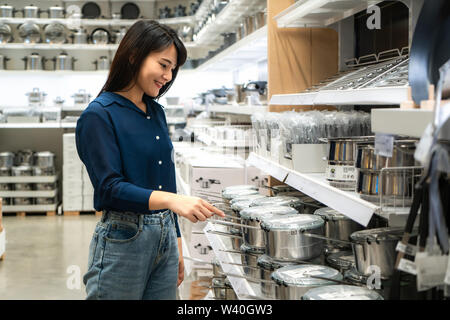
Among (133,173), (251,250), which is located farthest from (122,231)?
(251,250)

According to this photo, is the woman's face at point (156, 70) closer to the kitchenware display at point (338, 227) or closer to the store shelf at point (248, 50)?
the kitchenware display at point (338, 227)

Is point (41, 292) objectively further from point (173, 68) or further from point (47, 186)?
point (47, 186)

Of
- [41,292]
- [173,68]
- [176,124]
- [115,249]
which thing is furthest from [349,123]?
[176,124]

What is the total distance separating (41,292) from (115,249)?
2.81 m

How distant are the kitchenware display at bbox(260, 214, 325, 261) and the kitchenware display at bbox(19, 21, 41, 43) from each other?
7461 millimetres

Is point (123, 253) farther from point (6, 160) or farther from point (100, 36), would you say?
point (100, 36)

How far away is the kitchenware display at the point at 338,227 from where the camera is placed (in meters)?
1.88

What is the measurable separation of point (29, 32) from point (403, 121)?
26.9ft

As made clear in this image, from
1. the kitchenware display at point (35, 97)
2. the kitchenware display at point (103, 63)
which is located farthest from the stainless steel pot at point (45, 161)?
the kitchenware display at point (103, 63)

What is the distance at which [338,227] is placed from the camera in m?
1.89

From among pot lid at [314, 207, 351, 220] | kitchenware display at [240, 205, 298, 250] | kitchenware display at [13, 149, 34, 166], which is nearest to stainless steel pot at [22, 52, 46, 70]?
kitchenware display at [13, 149, 34, 166]

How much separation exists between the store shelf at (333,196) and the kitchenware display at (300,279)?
0.63 ft

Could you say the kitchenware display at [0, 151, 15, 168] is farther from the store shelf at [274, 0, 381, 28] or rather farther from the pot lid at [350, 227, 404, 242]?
the pot lid at [350, 227, 404, 242]

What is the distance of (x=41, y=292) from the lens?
13.7 ft
